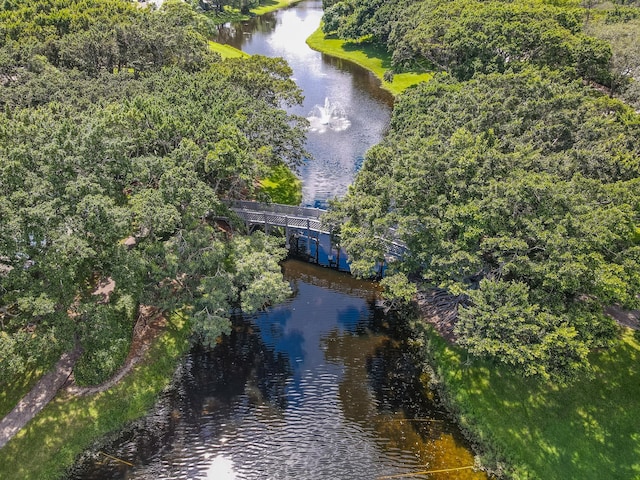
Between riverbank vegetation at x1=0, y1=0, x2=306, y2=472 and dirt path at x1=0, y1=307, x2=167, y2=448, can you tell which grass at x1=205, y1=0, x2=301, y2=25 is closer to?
riverbank vegetation at x1=0, y1=0, x2=306, y2=472

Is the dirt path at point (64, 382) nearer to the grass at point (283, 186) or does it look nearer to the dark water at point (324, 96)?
the grass at point (283, 186)

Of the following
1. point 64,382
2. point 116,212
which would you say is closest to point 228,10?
point 116,212

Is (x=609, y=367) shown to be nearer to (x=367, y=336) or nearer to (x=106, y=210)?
(x=367, y=336)

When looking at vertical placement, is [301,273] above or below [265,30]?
below

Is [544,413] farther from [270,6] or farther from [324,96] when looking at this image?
[270,6]

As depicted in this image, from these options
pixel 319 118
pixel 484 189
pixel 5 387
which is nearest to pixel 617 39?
pixel 319 118
